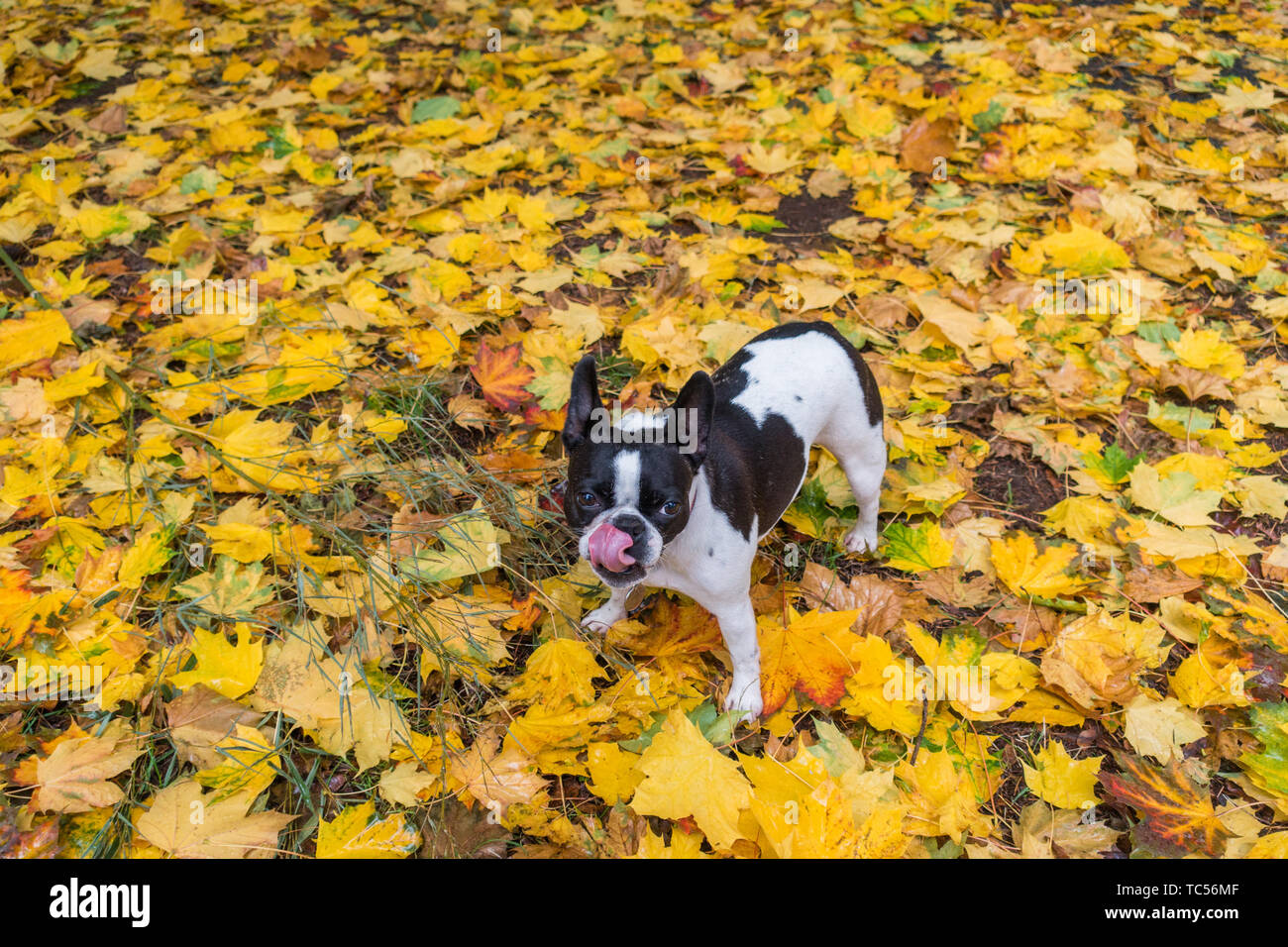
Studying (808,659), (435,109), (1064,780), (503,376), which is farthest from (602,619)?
(435,109)

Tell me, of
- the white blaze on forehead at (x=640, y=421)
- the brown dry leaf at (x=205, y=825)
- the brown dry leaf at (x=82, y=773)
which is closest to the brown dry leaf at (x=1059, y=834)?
the white blaze on forehead at (x=640, y=421)

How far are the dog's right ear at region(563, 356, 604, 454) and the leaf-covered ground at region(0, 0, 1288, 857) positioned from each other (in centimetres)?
68

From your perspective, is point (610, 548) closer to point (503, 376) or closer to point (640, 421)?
point (640, 421)

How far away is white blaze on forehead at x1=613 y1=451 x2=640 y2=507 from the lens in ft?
7.32

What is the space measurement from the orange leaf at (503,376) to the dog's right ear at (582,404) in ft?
3.49

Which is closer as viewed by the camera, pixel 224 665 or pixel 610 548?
pixel 610 548

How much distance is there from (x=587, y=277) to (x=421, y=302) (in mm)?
855

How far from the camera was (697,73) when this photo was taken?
5852 millimetres

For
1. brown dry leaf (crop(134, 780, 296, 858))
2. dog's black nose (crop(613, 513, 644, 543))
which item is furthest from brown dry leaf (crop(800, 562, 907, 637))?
brown dry leaf (crop(134, 780, 296, 858))

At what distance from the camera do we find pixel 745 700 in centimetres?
264

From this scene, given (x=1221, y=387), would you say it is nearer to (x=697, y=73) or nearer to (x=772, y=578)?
(x=772, y=578)

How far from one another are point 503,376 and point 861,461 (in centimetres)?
154

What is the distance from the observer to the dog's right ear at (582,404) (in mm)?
2377
